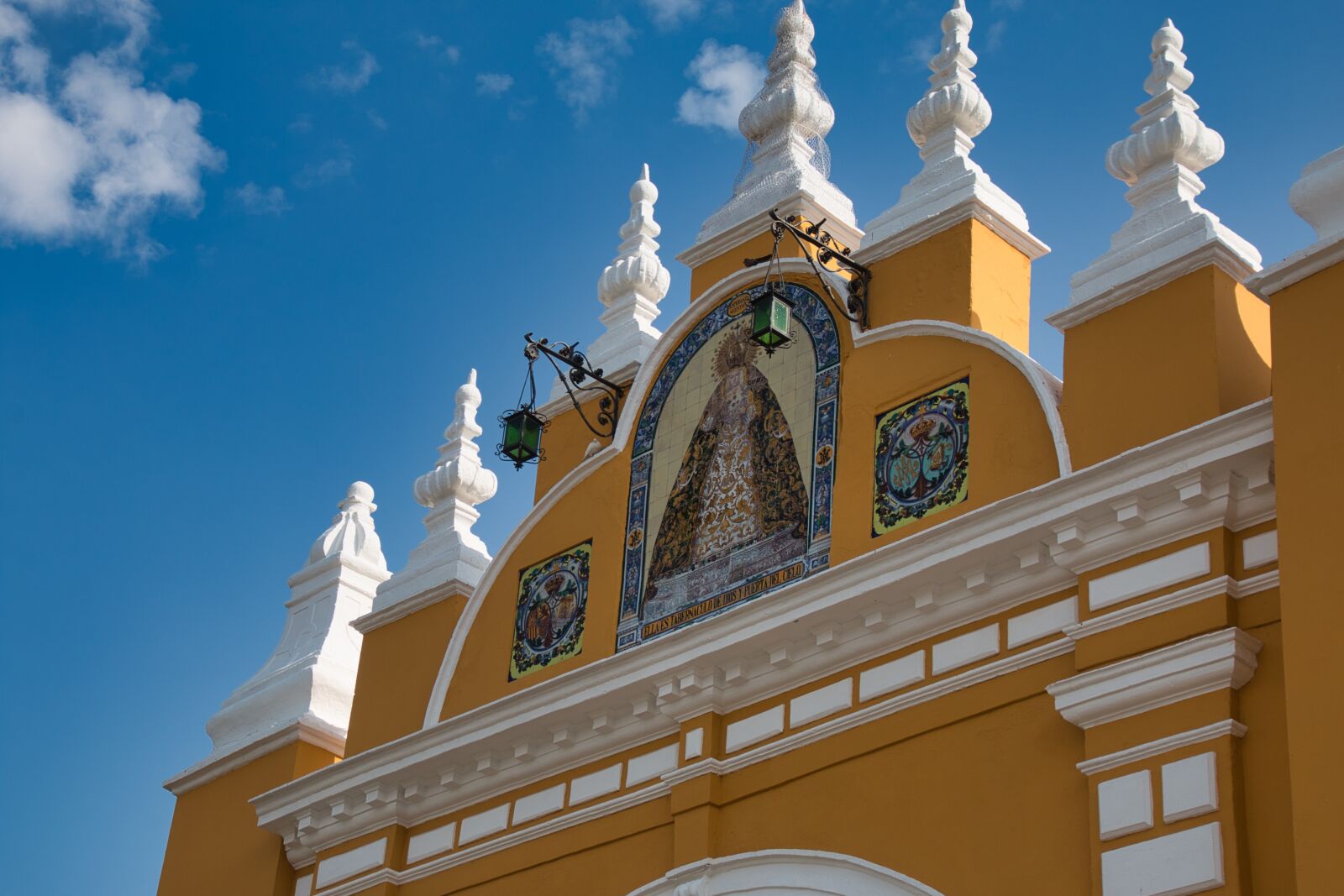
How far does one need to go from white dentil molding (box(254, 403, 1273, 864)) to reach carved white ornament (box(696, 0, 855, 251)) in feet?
10.1

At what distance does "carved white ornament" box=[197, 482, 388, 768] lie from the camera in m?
15.1

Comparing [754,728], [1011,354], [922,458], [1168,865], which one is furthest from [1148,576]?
[754,728]

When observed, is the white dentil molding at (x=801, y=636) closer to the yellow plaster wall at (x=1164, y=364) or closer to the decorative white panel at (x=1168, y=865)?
the yellow plaster wall at (x=1164, y=364)

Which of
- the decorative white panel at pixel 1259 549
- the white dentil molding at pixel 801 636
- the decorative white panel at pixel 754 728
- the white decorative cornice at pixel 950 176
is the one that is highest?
the white decorative cornice at pixel 950 176

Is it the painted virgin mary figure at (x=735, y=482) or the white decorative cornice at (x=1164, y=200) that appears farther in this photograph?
the painted virgin mary figure at (x=735, y=482)

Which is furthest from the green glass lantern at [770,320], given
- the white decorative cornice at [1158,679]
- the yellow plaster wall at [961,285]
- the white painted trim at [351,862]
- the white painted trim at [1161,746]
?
the white painted trim at [351,862]

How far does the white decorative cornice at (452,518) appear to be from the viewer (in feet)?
46.9

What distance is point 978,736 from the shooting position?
10430 mm

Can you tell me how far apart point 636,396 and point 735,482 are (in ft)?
4.07

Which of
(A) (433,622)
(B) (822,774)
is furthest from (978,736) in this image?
(A) (433,622)

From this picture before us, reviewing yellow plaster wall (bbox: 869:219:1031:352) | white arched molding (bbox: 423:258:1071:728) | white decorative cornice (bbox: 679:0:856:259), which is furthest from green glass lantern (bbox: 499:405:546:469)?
yellow plaster wall (bbox: 869:219:1031:352)

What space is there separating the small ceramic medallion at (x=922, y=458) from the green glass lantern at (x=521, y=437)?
8.88 feet

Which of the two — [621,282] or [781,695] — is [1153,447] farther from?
[621,282]

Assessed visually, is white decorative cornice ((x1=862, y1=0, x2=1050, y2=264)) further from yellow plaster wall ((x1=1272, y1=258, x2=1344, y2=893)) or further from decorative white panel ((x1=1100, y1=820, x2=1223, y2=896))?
decorative white panel ((x1=1100, y1=820, x2=1223, y2=896))
